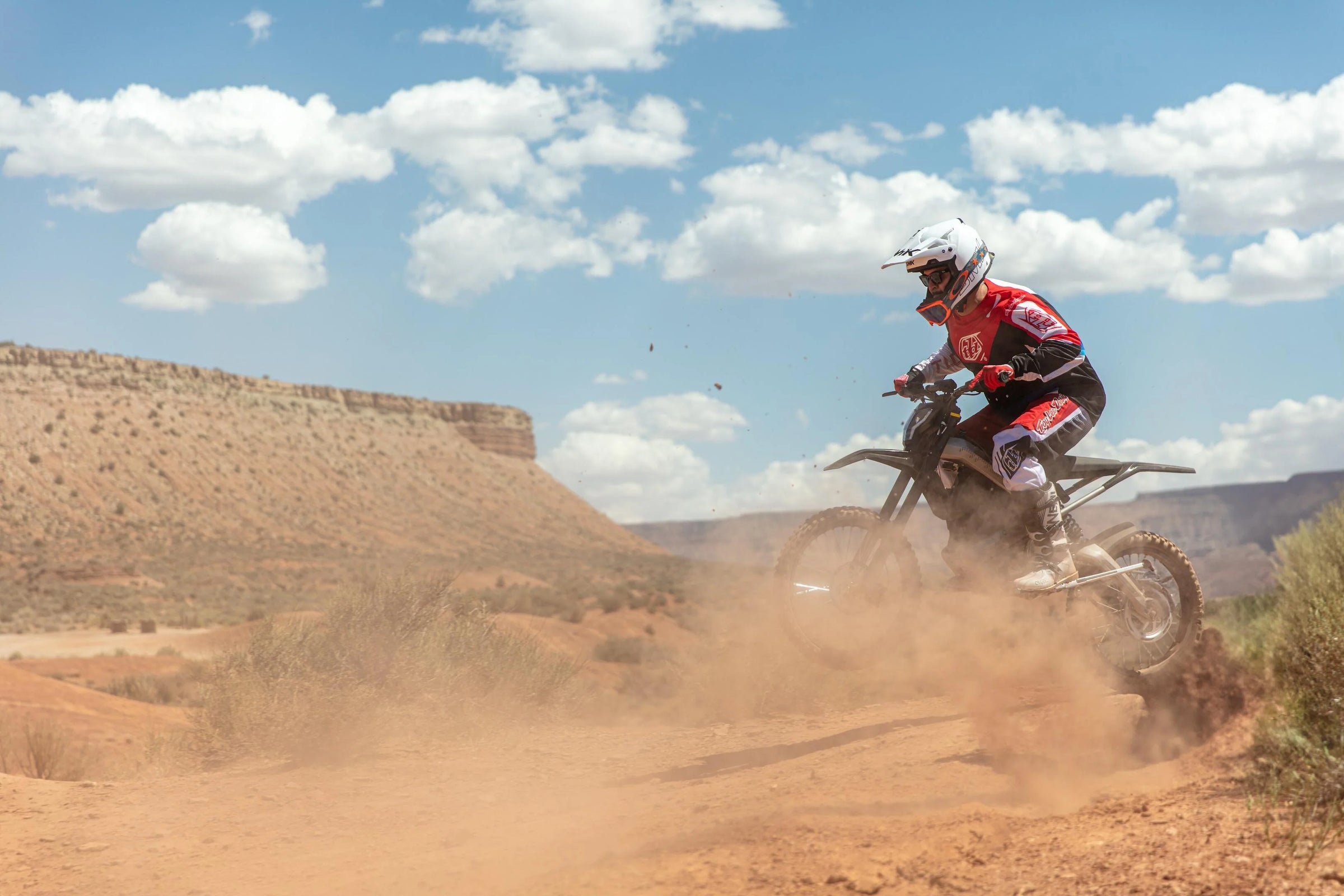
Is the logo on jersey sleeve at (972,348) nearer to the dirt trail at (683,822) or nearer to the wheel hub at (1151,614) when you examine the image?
the wheel hub at (1151,614)

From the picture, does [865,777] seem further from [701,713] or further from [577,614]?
[577,614]

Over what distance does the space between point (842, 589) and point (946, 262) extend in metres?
2.27

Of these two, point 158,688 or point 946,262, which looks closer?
point 946,262

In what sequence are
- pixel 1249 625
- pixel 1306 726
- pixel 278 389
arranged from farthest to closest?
pixel 278 389 → pixel 1249 625 → pixel 1306 726

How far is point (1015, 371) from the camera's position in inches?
279

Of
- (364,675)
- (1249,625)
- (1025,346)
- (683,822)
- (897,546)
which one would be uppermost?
(1025,346)

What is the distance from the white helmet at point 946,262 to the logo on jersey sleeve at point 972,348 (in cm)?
29

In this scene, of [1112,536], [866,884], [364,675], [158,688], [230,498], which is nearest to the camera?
[866,884]

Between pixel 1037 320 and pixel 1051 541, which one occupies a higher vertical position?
pixel 1037 320

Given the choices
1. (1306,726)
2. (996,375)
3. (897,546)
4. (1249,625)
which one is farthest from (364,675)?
(1249,625)

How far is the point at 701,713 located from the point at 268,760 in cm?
408

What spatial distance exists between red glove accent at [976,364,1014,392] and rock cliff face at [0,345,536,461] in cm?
7797

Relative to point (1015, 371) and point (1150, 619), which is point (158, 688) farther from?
point (1015, 371)

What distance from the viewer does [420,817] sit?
22.9 ft
